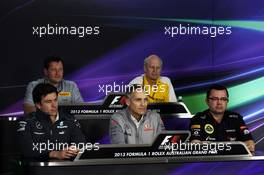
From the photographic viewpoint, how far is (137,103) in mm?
4770

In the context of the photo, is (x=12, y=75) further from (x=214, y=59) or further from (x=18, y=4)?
(x=214, y=59)

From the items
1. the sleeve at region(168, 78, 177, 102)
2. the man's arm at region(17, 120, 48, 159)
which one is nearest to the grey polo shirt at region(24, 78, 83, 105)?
the sleeve at region(168, 78, 177, 102)

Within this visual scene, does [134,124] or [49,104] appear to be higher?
[49,104]

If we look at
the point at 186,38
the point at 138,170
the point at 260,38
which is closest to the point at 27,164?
the point at 138,170

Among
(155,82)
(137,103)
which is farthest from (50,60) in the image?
(137,103)

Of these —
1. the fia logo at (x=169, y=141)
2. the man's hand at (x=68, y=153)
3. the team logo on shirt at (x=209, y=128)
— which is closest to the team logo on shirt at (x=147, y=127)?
the team logo on shirt at (x=209, y=128)

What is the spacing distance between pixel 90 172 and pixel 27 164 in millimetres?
368

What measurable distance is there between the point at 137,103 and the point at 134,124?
16cm

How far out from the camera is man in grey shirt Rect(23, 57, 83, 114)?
5945 mm

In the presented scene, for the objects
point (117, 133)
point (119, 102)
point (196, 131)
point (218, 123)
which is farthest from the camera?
point (119, 102)

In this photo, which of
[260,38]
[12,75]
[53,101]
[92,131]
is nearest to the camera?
[53,101]

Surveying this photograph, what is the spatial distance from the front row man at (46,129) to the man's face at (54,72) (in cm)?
145

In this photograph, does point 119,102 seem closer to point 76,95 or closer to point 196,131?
point 76,95

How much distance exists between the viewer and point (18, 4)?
627cm
